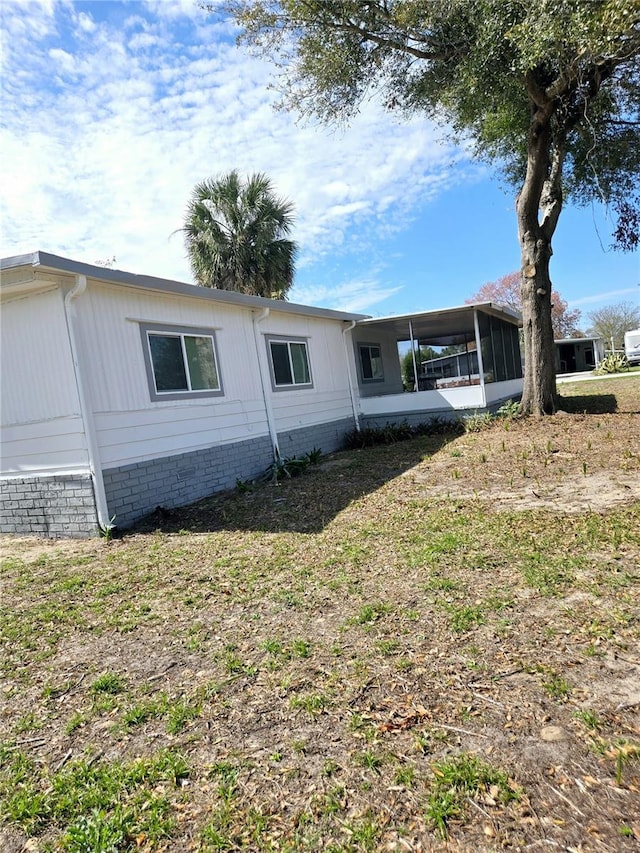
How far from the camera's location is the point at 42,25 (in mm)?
6020

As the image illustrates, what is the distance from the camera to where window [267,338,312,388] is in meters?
9.71

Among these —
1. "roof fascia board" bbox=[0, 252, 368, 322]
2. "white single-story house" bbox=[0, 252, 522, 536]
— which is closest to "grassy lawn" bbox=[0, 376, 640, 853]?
"white single-story house" bbox=[0, 252, 522, 536]

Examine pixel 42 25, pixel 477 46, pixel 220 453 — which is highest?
pixel 477 46

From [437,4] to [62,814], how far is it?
11005 millimetres

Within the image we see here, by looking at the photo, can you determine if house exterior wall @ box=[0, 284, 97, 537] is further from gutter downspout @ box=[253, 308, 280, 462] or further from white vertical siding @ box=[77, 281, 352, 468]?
gutter downspout @ box=[253, 308, 280, 462]

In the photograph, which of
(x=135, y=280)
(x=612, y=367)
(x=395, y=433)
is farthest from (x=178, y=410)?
(x=612, y=367)

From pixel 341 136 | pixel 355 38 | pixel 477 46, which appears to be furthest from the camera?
pixel 341 136

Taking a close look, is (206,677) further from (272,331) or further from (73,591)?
(272,331)

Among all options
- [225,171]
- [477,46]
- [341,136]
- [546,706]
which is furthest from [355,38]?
[546,706]

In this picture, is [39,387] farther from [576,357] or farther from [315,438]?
[576,357]

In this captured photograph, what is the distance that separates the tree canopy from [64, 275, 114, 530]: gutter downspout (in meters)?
36.4

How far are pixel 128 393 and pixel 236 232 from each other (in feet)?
36.1

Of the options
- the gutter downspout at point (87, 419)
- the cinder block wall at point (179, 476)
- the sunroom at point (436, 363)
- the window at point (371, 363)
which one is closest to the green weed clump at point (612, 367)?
the sunroom at point (436, 363)

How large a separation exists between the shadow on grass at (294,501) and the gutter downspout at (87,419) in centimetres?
45
